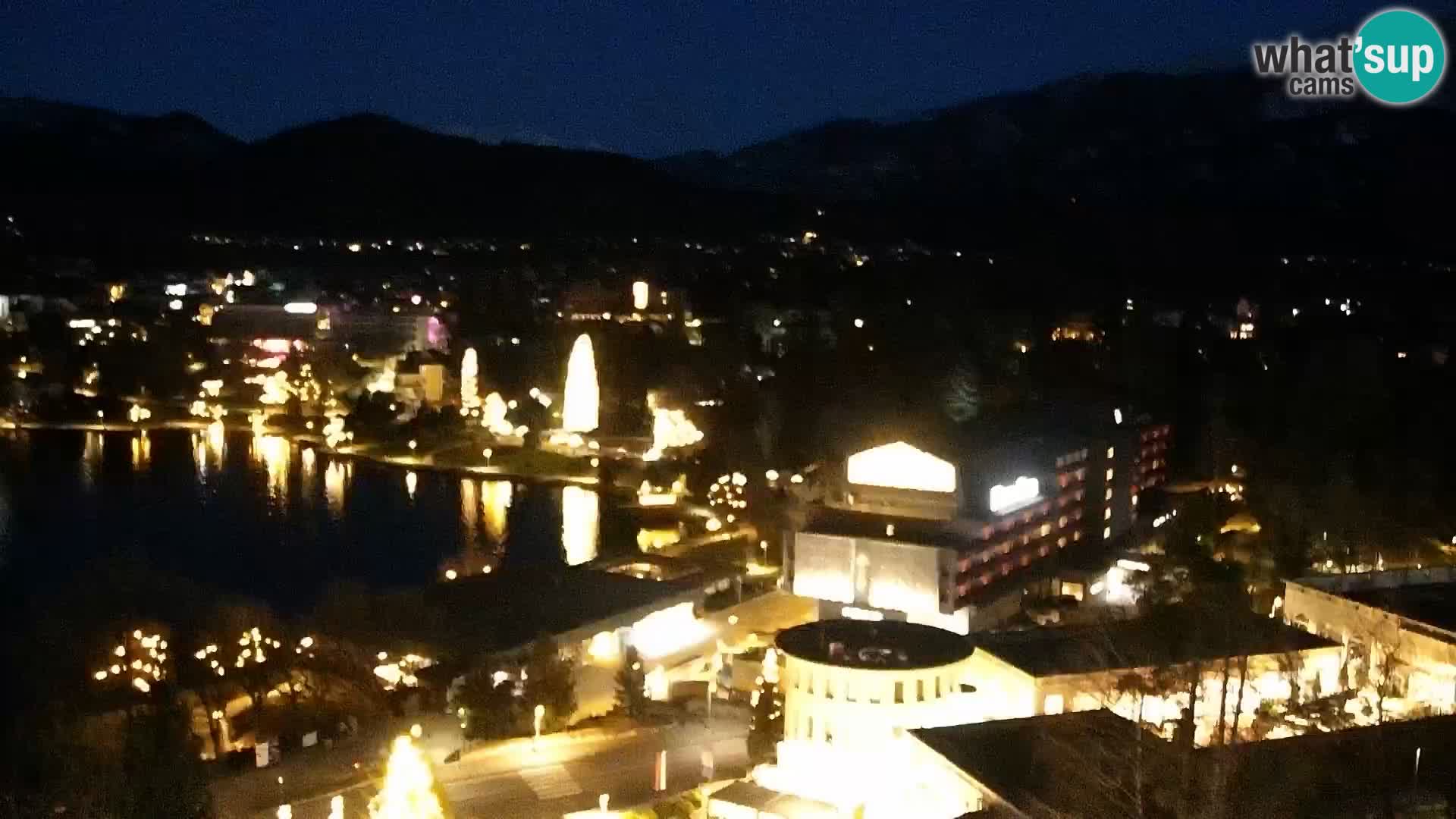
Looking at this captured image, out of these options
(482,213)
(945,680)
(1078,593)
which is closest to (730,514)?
(1078,593)

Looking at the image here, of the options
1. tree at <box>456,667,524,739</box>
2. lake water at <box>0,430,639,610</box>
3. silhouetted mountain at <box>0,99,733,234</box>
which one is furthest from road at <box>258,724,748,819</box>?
silhouetted mountain at <box>0,99,733,234</box>

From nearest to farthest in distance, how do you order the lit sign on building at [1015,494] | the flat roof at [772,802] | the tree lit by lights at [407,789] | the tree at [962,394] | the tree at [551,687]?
the tree lit by lights at [407,789] < the flat roof at [772,802] < the tree at [551,687] < the lit sign on building at [1015,494] < the tree at [962,394]

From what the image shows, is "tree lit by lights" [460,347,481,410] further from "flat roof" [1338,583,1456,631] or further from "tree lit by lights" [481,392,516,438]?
"flat roof" [1338,583,1456,631]

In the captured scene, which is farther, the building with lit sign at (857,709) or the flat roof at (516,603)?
the flat roof at (516,603)

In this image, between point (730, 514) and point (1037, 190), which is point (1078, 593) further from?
point (1037, 190)

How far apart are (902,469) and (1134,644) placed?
271 cm

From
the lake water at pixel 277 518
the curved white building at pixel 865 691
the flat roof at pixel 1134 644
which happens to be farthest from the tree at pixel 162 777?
the lake water at pixel 277 518

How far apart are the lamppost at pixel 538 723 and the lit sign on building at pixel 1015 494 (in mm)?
3055

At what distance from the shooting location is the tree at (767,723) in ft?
13.7

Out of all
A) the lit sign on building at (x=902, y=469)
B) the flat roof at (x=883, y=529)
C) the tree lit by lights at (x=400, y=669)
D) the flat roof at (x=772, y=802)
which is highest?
the lit sign on building at (x=902, y=469)

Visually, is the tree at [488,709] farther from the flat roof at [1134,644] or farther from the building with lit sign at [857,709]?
the flat roof at [1134,644]

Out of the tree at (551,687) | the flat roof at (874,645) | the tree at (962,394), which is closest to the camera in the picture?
the flat roof at (874,645)

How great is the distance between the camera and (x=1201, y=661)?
413 centimetres

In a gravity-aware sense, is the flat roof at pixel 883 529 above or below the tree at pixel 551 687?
above
